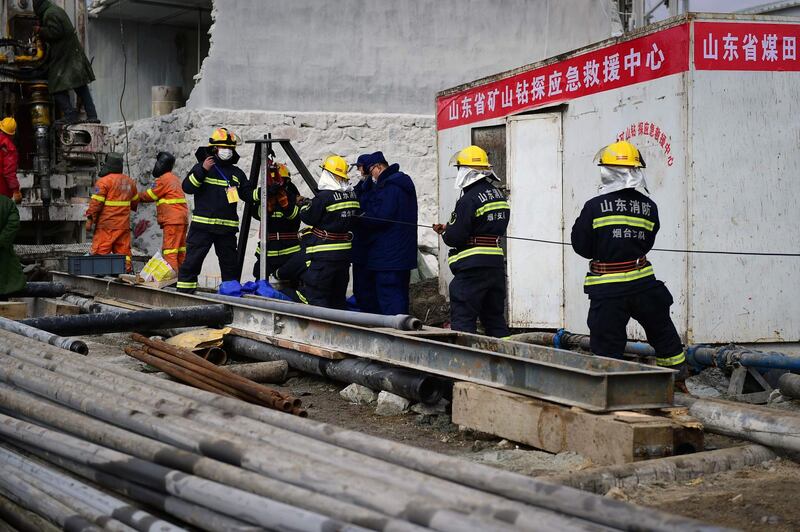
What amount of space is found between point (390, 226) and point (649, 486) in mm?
5921

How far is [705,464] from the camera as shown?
5285mm

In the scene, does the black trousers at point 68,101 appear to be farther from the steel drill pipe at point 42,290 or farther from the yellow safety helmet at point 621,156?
the yellow safety helmet at point 621,156

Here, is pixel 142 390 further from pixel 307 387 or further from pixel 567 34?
pixel 567 34

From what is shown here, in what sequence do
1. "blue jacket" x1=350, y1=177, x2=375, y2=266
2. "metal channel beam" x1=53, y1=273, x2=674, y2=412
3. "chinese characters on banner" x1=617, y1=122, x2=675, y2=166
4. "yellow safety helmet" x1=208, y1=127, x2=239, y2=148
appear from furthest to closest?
"yellow safety helmet" x1=208, y1=127, x2=239, y2=148 < "blue jacket" x1=350, y1=177, x2=375, y2=266 < "chinese characters on banner" x1=617, y1=122, x2=675, y2=166 < "metal channel beam" x1=53, y1=273, x2=674, y2=412

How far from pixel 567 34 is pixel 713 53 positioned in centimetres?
853

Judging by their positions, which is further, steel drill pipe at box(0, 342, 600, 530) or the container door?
the container door

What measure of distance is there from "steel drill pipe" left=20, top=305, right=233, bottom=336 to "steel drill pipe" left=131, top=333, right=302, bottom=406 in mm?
459

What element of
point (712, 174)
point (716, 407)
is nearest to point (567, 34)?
point (712, 174)

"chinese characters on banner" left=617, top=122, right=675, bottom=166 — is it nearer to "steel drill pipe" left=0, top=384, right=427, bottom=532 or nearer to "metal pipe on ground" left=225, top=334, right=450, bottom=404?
"metal pipe on ground" left=225, top=334, right=450, bottom=404

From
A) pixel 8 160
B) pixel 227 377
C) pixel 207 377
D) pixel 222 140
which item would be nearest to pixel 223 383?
pixel 227 377

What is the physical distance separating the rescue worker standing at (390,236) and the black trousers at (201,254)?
5.39ft

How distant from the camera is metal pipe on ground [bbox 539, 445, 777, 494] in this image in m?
4.85

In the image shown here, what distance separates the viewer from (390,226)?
10555 millimetres

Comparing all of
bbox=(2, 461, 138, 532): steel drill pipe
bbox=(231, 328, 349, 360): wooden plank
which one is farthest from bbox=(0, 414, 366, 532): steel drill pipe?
bbox=(231, 328, 349, 360): wooden plank
